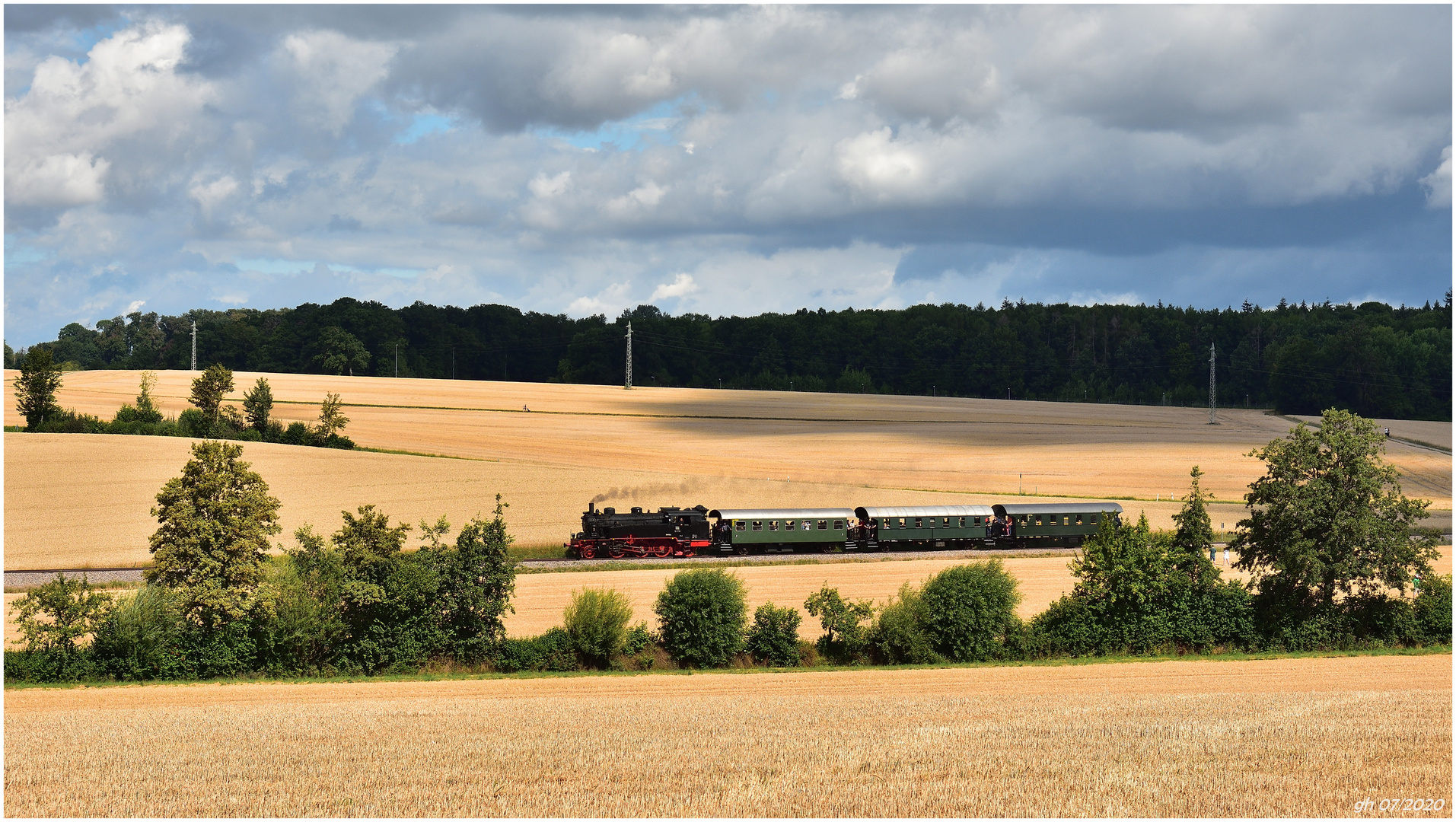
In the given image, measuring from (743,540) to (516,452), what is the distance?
30000 millimetres

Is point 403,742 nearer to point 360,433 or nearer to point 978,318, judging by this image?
point 360,433

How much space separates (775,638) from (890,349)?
134 m

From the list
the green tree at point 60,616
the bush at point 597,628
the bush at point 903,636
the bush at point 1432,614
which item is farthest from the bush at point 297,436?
the bush at point 1432,614

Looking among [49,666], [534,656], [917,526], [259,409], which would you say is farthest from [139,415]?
[917,526]

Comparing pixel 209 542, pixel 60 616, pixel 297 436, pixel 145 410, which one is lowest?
pixel 60 616

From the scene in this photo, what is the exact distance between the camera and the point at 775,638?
39.8 metres

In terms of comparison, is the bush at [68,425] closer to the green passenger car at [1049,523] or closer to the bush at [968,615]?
the green passenger car at [1049,523]

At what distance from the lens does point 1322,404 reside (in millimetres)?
135875

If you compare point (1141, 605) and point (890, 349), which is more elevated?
point (890, 349)

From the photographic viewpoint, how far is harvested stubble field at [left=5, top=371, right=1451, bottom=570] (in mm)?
60031

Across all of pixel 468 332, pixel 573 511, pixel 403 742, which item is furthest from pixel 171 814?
pixel 468 332

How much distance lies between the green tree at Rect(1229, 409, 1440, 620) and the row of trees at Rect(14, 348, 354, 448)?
199ft

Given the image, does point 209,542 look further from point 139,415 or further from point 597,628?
point 139,415

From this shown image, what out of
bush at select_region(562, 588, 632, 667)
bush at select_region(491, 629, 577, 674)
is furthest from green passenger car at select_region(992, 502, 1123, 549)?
bush at select_region(491, 629, 577, 674)
